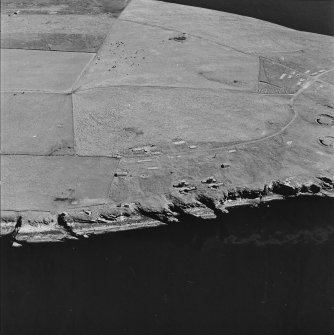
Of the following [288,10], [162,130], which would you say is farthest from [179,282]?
[288,10]

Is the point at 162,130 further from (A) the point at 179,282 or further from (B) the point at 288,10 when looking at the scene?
(B) the point at 288,10

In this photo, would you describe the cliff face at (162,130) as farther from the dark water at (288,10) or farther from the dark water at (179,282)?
the dark water at (288,10)

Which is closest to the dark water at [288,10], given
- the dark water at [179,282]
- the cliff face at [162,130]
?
the cliff face at [162,130]

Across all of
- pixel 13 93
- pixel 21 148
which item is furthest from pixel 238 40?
pixel 21 148

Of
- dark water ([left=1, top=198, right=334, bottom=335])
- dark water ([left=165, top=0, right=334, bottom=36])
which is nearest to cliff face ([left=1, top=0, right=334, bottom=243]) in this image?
dark water ([left=1, top=198, right=334, bottom=335])

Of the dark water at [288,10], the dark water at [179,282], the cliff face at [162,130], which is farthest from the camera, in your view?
the dark water at [288,10]

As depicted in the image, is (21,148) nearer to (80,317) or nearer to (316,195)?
(80,317)

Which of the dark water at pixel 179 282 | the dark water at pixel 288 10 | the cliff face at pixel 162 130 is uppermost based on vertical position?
the dark water at pixel 288 10
